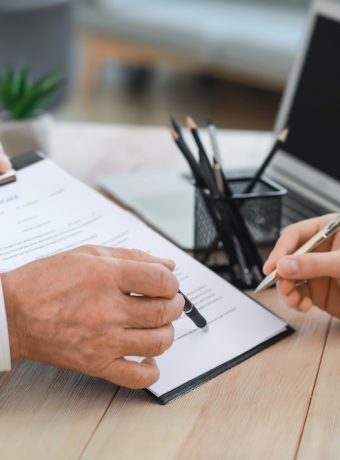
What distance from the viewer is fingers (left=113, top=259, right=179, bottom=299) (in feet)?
2.26

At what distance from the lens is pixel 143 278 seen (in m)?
0.69

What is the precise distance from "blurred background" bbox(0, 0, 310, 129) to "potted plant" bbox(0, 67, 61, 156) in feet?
5.52

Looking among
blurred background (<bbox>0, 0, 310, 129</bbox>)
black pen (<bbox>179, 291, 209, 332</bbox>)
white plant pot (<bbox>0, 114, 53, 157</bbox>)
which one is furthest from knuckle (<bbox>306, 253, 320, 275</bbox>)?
blurred background (<bbox>0, 0, 310, 129</bbox>)

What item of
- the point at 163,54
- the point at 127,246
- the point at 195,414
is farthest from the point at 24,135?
the point at 163,54

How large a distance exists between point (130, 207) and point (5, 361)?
18.4 inches

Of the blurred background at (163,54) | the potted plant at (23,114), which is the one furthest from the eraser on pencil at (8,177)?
the blurred background at (163,54)

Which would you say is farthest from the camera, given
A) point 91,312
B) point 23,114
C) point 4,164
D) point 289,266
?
point 23,114

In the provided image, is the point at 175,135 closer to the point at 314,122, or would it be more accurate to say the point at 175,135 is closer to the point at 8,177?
the point at 8,177

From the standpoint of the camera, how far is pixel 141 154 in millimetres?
1374

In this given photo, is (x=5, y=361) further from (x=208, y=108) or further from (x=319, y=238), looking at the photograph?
(x=208, y=108)

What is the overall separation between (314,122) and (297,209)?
0.57 feet

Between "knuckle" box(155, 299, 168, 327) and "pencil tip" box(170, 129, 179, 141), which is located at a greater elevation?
"pencil tip" box(170, 129, 179, 141)

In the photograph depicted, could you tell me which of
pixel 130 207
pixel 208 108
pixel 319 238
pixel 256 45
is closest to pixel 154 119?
pixel 208 108

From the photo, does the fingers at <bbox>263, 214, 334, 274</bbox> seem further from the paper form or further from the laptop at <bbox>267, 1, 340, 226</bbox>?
the laptop at <bbox>267, 1, 340, 226</bbox>
